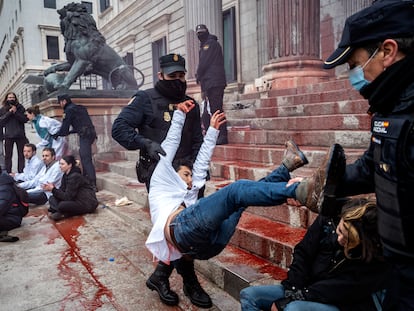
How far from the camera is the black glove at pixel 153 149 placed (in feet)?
9.36

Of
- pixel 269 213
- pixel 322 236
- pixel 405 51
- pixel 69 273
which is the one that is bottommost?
pixel 69 273

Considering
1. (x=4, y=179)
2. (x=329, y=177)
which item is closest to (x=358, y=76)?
(x=329, y=177)

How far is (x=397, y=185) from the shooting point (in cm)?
121

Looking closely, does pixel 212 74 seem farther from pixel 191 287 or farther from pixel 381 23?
pixel 381 23

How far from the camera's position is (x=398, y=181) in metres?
1.21

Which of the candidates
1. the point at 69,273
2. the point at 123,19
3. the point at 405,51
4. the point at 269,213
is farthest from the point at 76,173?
the point at 123,19

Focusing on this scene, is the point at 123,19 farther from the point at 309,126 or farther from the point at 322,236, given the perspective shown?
the point at 322,236

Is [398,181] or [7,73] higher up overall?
[7,73]

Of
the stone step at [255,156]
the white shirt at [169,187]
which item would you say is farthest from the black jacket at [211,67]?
the white shirt at [169,187]

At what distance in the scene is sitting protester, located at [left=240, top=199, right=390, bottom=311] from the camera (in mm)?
1707

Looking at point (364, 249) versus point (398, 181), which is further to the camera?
point (364, 249)

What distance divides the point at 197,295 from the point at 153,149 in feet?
3.94

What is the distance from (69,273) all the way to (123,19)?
2018 centimetres

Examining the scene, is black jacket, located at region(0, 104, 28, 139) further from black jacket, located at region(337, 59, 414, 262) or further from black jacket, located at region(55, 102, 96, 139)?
black jacket, located at region(337, 59, 414, 262)
